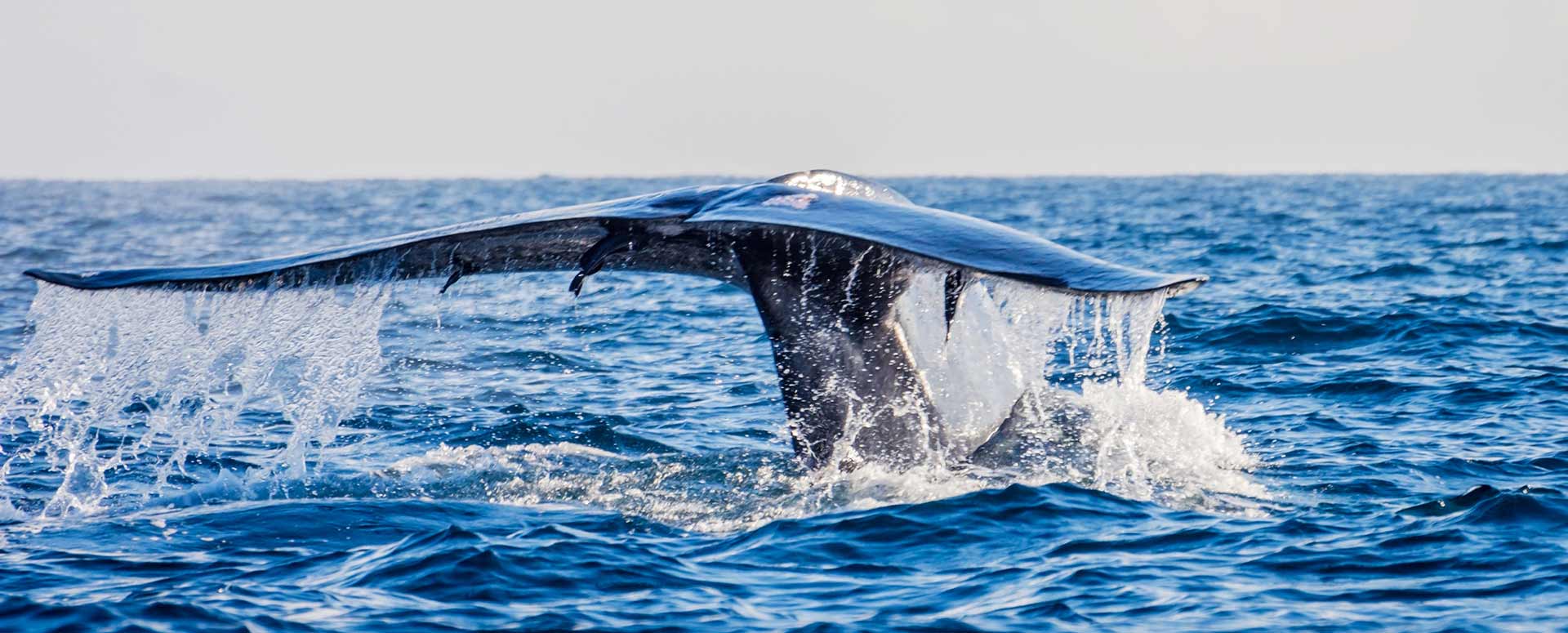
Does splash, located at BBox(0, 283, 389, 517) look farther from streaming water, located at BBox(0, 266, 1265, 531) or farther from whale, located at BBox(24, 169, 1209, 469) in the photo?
whale, located at BBox(24, 169, 1209, 469)

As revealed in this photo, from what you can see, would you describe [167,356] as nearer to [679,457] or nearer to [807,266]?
[807,266]

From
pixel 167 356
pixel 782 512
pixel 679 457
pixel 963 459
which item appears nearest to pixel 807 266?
pixel 782 512

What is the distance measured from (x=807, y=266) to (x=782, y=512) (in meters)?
1.45

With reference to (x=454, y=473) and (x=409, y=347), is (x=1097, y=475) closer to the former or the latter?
(x=454, y=473)

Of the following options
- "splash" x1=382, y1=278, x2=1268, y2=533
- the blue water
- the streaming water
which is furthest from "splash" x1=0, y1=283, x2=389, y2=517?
"splash" x1=382, y1=278, x2=1268, y2=533

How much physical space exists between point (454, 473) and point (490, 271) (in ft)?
8.61

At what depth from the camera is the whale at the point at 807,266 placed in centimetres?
562

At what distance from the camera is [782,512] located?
7.60m

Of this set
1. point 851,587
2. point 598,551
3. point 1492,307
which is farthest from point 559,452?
Result: point 1492,307

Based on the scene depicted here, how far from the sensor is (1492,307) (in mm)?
16688

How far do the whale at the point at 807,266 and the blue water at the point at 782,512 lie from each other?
0.52 metres

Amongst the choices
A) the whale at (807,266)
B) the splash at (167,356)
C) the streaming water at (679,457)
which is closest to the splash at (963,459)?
the streaming water at (679,457)

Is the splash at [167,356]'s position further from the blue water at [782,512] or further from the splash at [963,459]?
the splash at [963,459]

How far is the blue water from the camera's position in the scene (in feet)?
20.3
